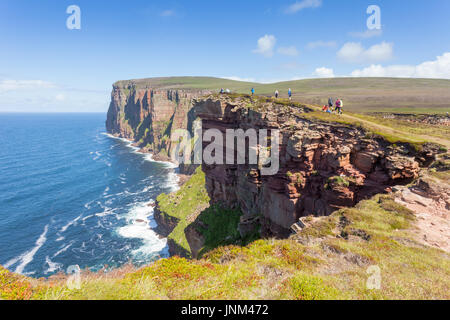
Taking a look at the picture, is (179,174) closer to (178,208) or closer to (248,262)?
(178,208)

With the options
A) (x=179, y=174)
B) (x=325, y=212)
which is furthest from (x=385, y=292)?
(x=179, y=174)

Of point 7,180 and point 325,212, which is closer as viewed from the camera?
point 325,212

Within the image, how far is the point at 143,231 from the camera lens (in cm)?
7881

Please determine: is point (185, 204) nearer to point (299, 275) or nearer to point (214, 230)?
point (214, 230)

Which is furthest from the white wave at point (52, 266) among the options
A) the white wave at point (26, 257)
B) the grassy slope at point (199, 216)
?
the grassy slope at point (199, 216)

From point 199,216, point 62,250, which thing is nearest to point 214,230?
point 199,216

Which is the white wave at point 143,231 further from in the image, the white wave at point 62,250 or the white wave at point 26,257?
the white wave at point 26,257

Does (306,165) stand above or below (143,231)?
above

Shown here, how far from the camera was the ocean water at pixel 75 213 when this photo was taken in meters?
64.1

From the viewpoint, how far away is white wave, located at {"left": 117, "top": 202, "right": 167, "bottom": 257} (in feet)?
228

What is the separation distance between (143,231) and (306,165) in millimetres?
66952

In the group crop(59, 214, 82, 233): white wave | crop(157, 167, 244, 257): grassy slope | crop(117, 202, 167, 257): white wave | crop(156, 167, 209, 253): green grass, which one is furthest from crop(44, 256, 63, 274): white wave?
crop(156, 167, 209, 253): green grass
